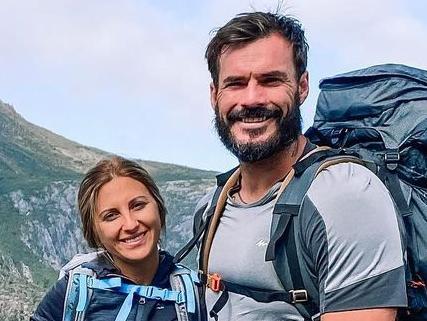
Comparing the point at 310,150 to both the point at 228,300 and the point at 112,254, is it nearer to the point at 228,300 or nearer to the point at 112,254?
the point at 228,300

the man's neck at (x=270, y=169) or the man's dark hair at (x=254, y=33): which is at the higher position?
the man's dark hair at (x=254, y=33)

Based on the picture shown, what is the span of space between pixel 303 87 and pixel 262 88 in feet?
0.86

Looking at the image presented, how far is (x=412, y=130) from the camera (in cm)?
370

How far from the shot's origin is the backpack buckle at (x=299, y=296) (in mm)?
3404

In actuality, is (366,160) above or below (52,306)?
above

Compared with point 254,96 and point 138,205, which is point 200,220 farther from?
point 254,96

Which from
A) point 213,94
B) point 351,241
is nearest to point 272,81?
point 213,94

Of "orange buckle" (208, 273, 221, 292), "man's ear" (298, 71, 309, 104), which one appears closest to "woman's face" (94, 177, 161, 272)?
"orange buckle" (208, 273, 221, 292)

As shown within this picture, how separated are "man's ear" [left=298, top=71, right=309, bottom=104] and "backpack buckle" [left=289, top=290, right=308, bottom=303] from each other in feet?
3.17

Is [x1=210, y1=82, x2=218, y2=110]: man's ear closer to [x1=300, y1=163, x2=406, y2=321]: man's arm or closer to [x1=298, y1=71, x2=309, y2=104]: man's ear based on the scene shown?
[x1=298, y1=71, x2=309, y2=104]: man's ear

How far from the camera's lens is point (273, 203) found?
3.75 meters

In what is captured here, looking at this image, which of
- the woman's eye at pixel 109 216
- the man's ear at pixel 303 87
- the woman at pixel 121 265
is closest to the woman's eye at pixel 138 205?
the woman at pixel 121 265

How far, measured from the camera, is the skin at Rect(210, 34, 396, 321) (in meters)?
3.75

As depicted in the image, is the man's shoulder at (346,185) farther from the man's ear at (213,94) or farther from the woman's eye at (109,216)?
the woman's eye at (109,216)
